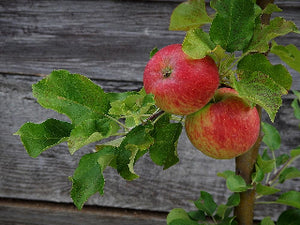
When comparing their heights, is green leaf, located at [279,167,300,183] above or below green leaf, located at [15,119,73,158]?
below

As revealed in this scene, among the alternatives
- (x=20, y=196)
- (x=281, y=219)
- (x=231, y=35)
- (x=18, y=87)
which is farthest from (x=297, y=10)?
(x=20, y=196)

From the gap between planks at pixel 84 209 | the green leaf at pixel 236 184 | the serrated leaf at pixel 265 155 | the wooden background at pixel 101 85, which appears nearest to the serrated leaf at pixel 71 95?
the green leaf at pixel 236 184

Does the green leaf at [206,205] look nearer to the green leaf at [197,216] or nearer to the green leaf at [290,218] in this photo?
the green leaf at [197,216]

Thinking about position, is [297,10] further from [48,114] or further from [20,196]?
[20,196]

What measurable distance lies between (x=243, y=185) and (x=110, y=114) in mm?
251

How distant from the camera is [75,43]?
3.07 feet

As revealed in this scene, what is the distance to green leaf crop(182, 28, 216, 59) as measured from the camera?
36 centimetres

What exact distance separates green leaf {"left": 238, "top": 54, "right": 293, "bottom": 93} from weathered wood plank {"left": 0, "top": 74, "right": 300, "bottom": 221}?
0.57 meters

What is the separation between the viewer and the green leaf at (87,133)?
351mm

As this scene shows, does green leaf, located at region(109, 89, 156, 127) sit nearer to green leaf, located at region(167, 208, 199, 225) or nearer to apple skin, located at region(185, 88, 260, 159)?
apple skin, located at region(185, 88, 260, 159)

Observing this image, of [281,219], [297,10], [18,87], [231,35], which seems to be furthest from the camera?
[18,87]

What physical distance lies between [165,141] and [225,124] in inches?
3.1

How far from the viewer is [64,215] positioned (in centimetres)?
106

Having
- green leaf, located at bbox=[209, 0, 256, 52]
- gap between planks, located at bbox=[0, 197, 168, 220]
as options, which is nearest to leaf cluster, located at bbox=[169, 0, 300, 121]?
green leaf, located at bbox=[209, 0, 256, 52]
